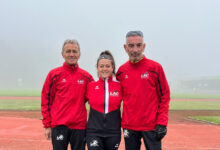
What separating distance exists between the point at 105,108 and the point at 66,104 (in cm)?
59

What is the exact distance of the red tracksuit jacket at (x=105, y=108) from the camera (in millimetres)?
3088

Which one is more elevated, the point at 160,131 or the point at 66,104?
the point at 66,104

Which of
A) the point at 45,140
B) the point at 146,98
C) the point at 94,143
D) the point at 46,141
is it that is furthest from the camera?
the point at 45,140

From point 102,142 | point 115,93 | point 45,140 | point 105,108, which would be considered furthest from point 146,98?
point 45,140

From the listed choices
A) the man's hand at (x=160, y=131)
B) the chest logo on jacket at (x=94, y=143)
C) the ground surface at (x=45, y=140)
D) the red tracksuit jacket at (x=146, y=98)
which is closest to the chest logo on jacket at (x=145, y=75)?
the red tracksuit jacket at (x=146, y=98)

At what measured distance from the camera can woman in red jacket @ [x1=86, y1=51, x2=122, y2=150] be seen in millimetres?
3070

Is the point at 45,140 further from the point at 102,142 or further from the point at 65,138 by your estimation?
the point at 102,142

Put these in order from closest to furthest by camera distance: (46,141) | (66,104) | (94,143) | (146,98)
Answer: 1. (94,143)
2. (146,98)
3. (66,104)
4. (46,141)

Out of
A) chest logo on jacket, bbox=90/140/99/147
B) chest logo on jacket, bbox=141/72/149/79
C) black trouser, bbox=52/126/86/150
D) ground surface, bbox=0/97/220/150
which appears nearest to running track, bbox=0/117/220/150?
ground surface, bbox=0/97/220/150

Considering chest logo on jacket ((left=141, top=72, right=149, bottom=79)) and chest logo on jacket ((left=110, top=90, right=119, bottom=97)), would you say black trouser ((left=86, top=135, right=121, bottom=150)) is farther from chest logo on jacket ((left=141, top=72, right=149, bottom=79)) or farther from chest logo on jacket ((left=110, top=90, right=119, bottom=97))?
chest logo on jacket ((left=141, top=72, right=149, bottom=79))

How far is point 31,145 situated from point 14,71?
5752 inches

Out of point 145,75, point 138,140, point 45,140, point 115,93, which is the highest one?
point 145,75

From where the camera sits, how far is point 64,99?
329 centimetres

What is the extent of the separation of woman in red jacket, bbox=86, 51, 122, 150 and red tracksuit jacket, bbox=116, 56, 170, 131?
0.16 m
